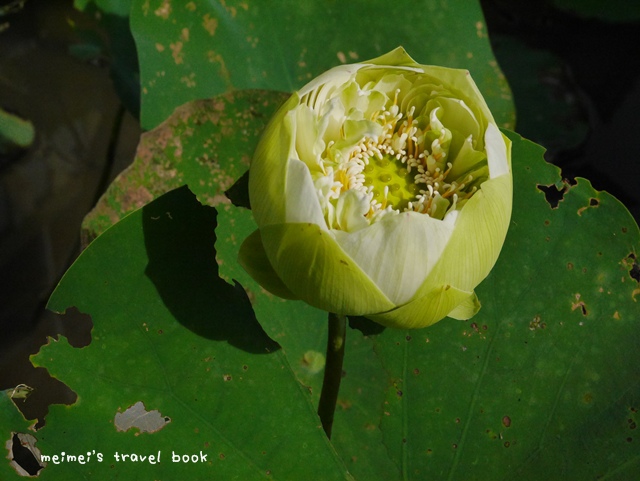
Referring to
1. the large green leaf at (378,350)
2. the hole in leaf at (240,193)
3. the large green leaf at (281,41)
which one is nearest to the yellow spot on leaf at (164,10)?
the large green leaf at (281,41)

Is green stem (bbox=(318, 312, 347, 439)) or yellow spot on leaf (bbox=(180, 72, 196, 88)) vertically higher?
yellow spot on leaf (bbox=(180, 72, 196, 88))

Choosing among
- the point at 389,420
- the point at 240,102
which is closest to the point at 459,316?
the point at 389,420

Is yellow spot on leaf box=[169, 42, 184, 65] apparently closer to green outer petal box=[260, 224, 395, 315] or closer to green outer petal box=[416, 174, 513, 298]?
green outer petal box=[260, 224, 395, 315]

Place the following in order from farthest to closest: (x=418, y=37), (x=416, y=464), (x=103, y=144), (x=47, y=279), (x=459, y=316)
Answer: (x=103, y=144) → (x=47, y=279) → (x=418, y=37) → (x=416, y=464) → (x=459, y=316)

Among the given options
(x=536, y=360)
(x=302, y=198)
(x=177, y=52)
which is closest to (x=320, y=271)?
(x=302, y=198)

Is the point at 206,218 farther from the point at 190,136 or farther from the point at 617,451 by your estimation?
the point at 617,451

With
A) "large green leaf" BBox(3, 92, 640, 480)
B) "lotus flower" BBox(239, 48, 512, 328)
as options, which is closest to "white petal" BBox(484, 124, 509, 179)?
"lotus flower" BBox(239, 48, 512, 328)

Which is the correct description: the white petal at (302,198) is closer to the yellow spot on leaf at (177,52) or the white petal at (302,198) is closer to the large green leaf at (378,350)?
the large green leaf at (378,350)

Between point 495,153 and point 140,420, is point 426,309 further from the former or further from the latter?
point 140,420
